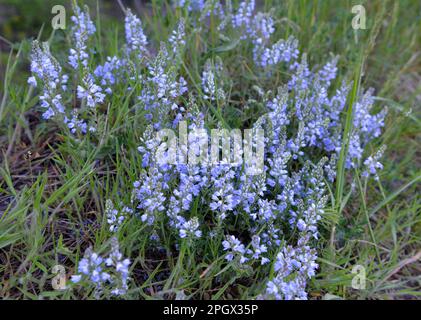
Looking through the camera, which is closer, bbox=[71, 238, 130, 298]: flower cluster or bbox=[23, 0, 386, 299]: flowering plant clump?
bbox=[71, 238, 130, 298]: flower cluster

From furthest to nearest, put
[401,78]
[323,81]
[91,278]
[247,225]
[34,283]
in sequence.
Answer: [401,78] → [323,81] → [247,225] → [34,283] → [91,278]

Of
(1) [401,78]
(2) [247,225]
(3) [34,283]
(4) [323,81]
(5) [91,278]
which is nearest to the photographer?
(5) [91,278]

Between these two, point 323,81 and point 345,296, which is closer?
point 345,296

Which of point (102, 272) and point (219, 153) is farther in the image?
point (219, 153)

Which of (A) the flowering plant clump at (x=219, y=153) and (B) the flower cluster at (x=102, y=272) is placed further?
(A) the flowering plant clump at (x=219, y=153)

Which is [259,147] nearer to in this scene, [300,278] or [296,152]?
[296,152]

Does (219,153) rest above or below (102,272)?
above

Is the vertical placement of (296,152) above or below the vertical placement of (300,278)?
above

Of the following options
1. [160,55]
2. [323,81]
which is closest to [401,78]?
[323,81]
